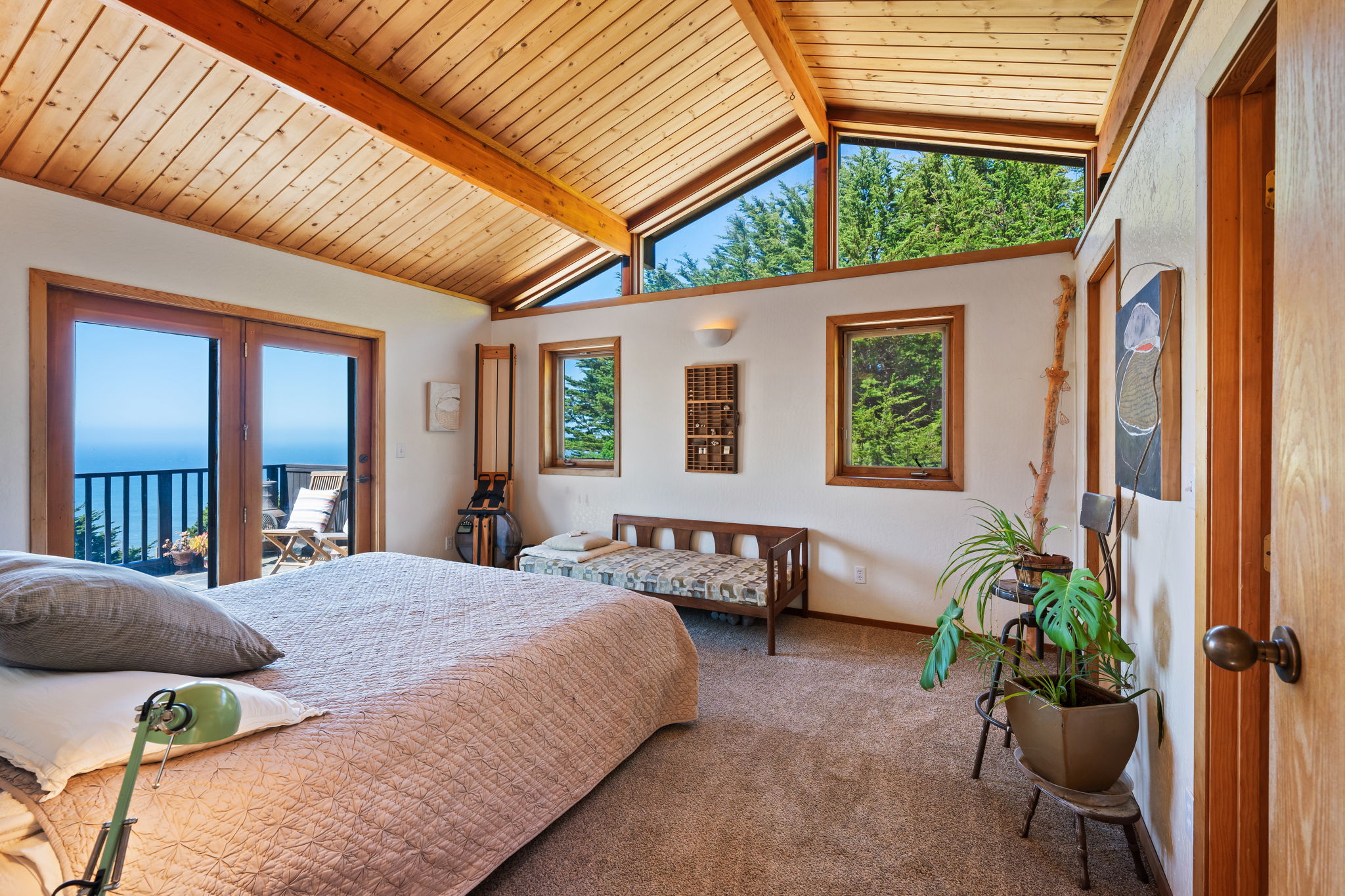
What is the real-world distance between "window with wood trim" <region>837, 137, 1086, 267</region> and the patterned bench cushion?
2192 mm

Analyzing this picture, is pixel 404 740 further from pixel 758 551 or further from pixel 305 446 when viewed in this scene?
pixel 305 446

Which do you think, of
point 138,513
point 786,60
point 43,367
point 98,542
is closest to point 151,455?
point 138,513

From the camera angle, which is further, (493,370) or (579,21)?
(493,370)

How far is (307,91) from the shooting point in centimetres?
259

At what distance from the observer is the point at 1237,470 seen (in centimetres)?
123

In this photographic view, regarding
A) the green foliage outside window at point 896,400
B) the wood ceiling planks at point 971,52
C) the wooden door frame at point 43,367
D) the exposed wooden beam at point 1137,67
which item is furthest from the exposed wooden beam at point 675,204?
the wooden door frame at point 43,367

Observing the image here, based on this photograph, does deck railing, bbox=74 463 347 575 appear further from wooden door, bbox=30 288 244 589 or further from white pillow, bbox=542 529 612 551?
white pillow, bbox=542 529 612 551

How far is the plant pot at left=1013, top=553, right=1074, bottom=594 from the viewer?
2254 mm

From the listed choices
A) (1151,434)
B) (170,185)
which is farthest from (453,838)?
(170,185)

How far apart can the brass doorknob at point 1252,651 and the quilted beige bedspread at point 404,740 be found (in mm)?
1481

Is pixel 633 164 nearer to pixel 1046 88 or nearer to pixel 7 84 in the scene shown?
pixel 1046 88

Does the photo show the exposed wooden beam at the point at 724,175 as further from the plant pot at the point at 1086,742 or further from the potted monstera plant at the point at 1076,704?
the plant pot at the point at 1086,742

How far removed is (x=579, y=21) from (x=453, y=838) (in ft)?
10.9

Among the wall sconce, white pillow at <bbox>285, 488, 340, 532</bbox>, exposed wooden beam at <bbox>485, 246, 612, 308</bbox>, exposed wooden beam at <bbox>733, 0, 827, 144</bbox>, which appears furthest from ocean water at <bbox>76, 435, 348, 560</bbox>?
exposed wooden beam at <bbox>733, 0, 827, 144</bbox>
